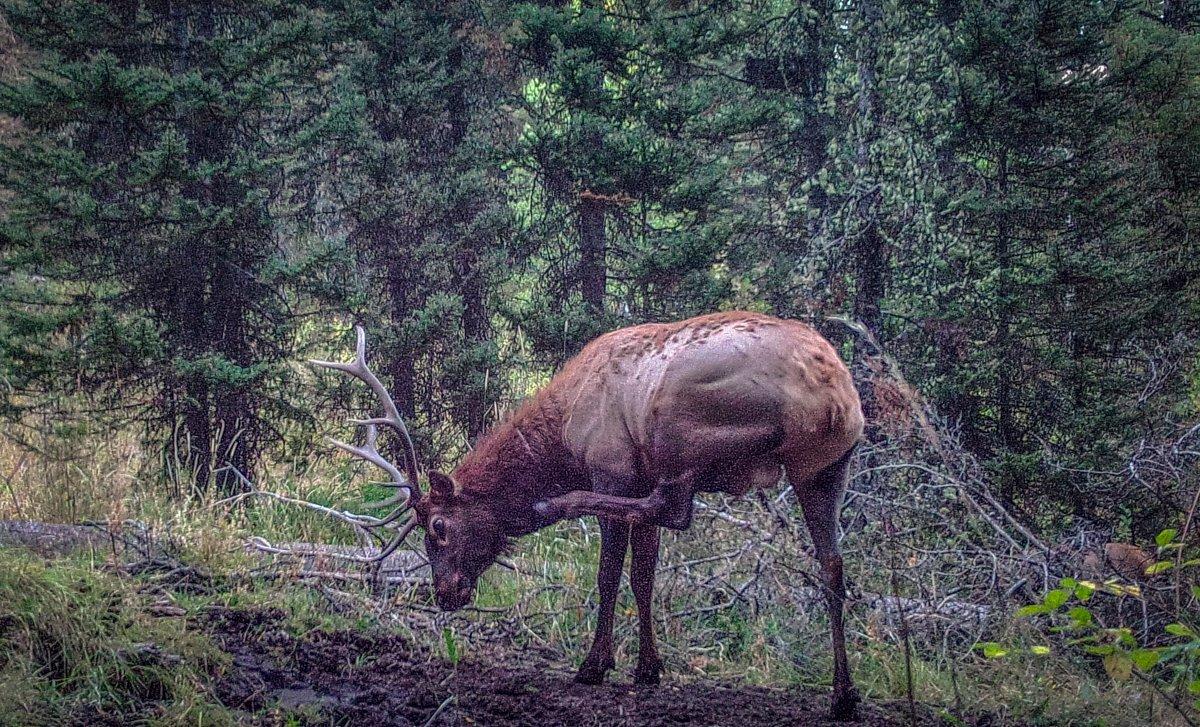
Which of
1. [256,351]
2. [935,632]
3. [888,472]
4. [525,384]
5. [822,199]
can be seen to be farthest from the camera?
Answer: [822,199]

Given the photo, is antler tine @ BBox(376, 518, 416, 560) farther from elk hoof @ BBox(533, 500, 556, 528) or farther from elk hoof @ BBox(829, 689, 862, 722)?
elk hoof @ BBox(829, 689, 862, 722)

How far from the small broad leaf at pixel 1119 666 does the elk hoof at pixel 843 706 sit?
4.91 feet

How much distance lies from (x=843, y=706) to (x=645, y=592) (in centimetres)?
117

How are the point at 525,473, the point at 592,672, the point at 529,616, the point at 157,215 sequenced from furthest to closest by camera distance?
the point at 157,215 < the point at 529,616 < the point at 525,473 < the point at 592,672

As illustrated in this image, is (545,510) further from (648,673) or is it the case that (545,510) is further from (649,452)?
(648,673)

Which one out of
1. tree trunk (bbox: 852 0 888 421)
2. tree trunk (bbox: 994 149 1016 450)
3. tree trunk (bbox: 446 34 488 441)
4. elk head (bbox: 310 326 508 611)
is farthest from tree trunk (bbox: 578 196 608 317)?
elk head (bbox: 310 326 508 611)

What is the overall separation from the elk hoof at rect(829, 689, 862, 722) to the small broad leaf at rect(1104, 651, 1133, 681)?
1496mm

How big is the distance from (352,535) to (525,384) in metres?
2.48

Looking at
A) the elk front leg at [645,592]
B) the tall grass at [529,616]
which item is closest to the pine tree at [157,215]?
the tall grass at [529,616]

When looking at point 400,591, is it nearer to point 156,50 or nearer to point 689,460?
point 689,460

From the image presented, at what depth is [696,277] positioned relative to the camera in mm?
8906

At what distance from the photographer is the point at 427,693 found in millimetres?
4609

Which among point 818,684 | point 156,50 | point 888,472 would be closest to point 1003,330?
point 888,472

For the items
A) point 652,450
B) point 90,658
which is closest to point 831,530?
point 652,450
